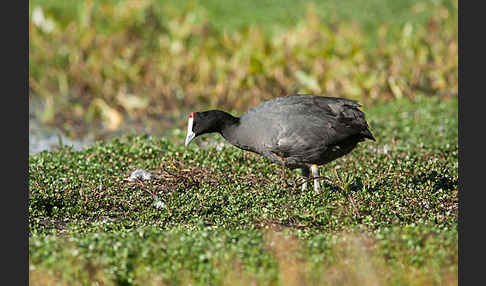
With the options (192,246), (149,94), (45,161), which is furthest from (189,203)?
(149,94)

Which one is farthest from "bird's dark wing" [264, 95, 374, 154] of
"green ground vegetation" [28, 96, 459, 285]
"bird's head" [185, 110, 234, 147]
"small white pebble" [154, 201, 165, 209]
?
"small white pebble" [154, 201, 165, 209]

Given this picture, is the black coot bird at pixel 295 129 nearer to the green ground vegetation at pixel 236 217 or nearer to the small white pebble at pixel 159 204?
the green ground vegetation at pixel 236 217

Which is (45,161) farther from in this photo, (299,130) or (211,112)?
(299,130)

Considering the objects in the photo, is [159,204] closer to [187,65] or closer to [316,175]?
[316,175]

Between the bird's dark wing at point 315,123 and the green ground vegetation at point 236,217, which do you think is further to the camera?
the bird's dark wing at point 315,123

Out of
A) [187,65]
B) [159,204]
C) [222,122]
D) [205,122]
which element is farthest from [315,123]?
[187,65]

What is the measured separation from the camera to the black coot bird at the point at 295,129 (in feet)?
25.5

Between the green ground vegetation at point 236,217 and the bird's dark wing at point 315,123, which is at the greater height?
the bird's dark wing at point 315,123

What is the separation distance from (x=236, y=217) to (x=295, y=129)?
1172mm

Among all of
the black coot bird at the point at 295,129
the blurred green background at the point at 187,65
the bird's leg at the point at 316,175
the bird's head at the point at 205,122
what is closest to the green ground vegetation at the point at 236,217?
the bird's leg at the point at 316,175

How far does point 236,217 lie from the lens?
7.39 metres

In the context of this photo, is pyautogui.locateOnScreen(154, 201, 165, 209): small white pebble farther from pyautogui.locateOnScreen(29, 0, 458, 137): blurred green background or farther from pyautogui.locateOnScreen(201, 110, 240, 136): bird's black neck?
pyautogui.locateOnScreen(29, 0, 458, 137): blurred green background

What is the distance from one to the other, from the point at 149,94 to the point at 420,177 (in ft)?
24.5

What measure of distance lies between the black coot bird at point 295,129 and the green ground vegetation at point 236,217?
0.37 metres
